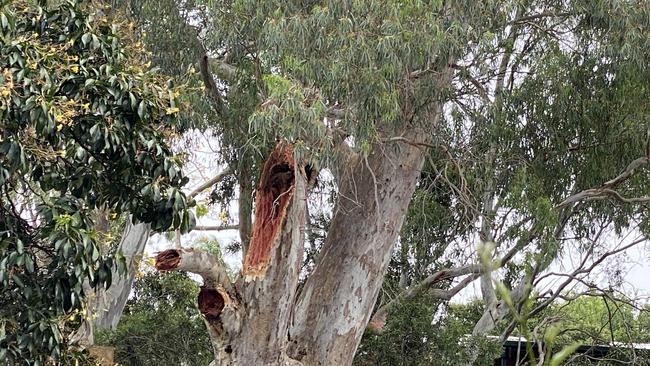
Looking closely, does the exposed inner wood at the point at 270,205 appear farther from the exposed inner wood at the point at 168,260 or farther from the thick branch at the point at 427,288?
the thick branch at the point at 427,288

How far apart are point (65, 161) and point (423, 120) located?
400 cm

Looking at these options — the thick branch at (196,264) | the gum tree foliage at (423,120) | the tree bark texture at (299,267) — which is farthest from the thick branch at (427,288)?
the thick branch at (196,264)

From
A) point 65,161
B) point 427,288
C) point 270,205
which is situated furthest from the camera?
point 427,288

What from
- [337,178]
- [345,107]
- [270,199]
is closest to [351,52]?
[345,107]

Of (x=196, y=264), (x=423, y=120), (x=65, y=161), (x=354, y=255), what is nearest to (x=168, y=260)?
(x=196, y=264)

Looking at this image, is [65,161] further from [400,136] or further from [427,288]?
[427,288]

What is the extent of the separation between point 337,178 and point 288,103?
2.24 meters

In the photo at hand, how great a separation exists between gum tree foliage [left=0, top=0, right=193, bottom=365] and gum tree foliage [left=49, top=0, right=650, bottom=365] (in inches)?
56.0

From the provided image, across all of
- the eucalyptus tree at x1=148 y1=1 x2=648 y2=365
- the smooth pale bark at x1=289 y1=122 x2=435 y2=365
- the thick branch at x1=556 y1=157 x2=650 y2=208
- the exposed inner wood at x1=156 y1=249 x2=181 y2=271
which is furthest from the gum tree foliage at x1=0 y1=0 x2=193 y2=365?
the thick branch at x1=556 y1=157 x2=650 y2=208

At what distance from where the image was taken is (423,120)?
8.96m

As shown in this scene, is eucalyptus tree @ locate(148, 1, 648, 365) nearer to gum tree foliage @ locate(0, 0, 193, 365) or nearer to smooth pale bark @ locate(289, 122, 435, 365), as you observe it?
smooth pale bark @ locate(289, 122, 435, 365)

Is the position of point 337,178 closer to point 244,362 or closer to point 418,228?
point 244,362

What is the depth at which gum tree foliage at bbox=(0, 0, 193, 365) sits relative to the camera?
552 centimetres

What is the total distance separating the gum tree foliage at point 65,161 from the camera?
5516mm
